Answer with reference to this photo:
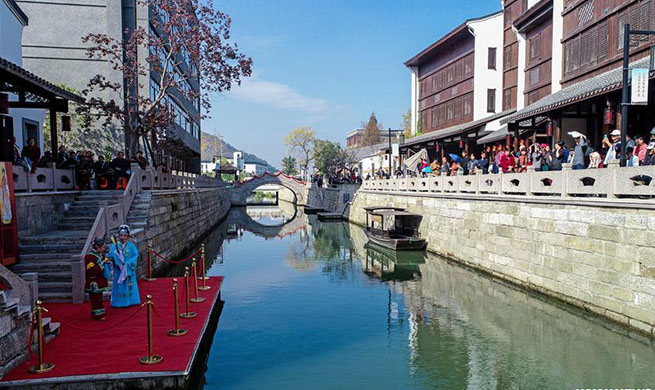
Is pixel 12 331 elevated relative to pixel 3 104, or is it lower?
lower

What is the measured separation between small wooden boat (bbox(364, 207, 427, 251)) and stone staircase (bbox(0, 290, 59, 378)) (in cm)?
1765

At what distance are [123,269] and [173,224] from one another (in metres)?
10.8

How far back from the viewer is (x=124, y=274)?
991 centimetres

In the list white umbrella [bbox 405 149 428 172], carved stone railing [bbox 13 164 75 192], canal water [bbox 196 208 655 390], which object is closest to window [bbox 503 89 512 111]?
white umbrella [bbox 405 149 428 172]

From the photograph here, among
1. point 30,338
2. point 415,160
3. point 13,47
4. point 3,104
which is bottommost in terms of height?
point 30,338

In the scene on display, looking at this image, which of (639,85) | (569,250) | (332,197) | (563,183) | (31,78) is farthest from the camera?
(332,197)

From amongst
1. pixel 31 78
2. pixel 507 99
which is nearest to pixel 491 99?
pixel 507 99

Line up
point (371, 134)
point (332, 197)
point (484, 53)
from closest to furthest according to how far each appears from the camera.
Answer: point (484, 53) → point (332, 197) → point (371, 134)

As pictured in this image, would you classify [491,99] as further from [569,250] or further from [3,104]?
[3,104]

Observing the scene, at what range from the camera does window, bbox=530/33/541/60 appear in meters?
25.3

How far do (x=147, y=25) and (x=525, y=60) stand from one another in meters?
23.5

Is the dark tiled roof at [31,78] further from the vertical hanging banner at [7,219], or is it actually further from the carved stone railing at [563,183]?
the carved stone railing at [563,183]

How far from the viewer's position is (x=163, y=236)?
18250 millimetres

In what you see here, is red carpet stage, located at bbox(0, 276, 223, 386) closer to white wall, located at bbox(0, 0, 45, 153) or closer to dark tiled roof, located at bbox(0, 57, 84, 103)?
dark tiled roof, located at bbox(0, 57, 84, 103)
